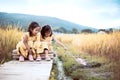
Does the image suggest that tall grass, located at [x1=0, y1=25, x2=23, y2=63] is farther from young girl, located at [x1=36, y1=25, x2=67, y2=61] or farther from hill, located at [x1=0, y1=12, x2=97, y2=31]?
young girl, located at [x1=36, y1=25, x2=67, y2=61]

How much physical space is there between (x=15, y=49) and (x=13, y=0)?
0.47 m

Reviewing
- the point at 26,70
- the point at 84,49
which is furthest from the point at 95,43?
the point at 26,70

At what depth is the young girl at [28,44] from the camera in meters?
3.23

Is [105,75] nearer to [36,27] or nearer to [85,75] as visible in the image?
[85,75]

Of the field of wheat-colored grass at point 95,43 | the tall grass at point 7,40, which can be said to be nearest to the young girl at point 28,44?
the tall grass at point 7,40

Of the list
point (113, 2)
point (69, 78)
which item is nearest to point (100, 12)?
point (113, 2)

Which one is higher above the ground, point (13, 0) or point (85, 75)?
point (13, 0)

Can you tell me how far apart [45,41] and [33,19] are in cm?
26

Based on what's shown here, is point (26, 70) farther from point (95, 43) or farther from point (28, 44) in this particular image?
point (95, 43)

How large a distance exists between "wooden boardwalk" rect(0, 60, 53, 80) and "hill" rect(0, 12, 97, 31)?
0.33 meters

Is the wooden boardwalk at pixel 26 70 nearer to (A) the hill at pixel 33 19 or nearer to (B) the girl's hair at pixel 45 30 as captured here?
(B) the girl's hair at pixel 45 30

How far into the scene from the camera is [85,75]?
10.3 feet

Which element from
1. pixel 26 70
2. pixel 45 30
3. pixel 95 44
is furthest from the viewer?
pixel 95 44

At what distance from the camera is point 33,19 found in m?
3.38
